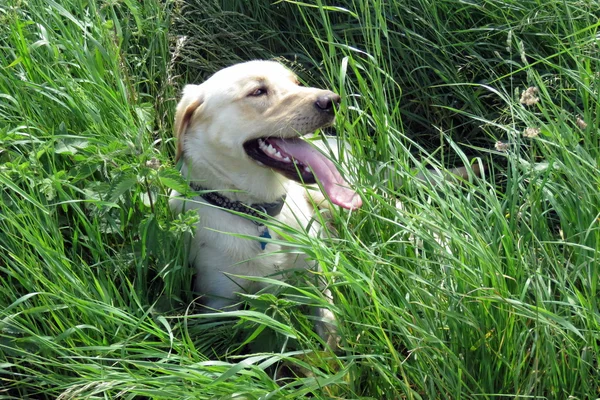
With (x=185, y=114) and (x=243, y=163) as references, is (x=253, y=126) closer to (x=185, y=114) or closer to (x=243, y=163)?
(x=243, y=163)

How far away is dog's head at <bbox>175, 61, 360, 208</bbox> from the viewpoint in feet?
9.64

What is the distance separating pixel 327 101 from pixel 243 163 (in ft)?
1.42

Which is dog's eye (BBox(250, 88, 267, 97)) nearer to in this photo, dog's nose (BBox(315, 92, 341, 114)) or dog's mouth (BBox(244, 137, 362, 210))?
dog's mouth (BBox(244, 137, 362, 210))

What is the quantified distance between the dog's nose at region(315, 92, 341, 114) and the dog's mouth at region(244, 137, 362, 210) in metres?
0.17

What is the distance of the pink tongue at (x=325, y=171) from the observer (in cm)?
270

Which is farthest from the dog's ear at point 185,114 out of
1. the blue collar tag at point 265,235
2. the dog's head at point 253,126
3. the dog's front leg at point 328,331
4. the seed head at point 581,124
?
the seed head at point 581,124

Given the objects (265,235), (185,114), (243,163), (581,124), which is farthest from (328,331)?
(185,114)

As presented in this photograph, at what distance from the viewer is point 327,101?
2.89m

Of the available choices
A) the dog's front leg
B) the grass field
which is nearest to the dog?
the grass field

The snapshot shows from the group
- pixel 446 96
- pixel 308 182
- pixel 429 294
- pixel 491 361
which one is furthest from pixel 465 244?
pixel 446 96

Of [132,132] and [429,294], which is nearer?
[429,294]

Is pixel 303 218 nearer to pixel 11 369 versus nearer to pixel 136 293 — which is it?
pixel 136 293

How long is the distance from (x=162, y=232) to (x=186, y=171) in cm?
43

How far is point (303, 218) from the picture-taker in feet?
10.4
